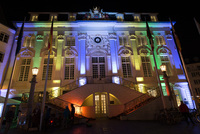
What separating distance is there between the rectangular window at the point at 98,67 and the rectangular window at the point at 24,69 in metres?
8.85

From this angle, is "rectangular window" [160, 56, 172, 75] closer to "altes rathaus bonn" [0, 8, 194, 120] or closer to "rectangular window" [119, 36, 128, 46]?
"altes rathaus bonn" [0, 8, 194, 120]

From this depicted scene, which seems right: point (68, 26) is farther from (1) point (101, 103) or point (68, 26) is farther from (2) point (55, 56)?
(1) point (101, 103)

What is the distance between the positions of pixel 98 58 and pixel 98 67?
55.8 inches

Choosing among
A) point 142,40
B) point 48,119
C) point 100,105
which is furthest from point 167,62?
point 48,119

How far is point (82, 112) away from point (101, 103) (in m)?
2.72

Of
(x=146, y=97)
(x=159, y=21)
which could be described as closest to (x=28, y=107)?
(x=146, y=97)

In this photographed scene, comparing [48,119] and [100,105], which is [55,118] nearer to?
[48,119]

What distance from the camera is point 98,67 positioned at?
55.4 ft

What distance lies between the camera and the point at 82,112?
470 inches

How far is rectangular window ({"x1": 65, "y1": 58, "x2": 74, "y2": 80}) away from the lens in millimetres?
16181

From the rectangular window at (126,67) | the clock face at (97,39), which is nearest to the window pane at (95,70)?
the rectangular window at (126,67)

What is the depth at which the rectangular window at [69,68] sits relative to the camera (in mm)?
16181

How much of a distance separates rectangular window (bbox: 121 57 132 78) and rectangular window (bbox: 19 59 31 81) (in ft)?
43.0

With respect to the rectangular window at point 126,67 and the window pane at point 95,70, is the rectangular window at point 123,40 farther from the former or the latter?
the window pane at point 95,70
